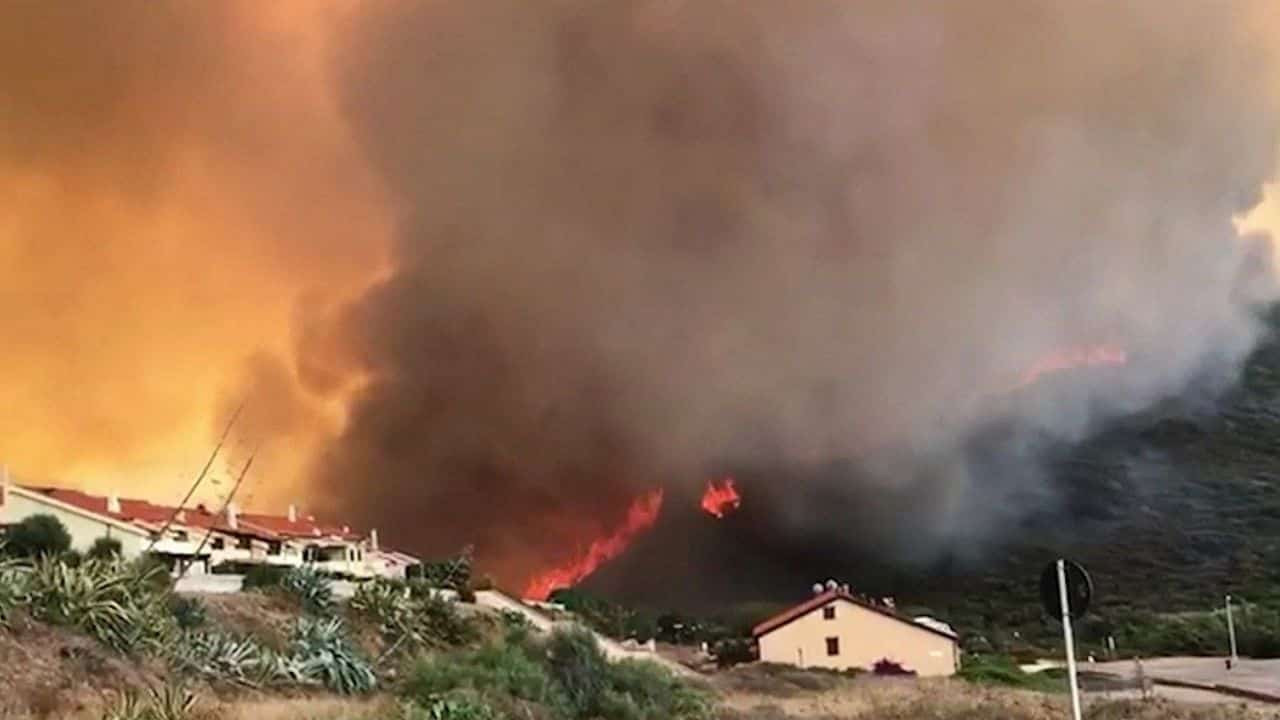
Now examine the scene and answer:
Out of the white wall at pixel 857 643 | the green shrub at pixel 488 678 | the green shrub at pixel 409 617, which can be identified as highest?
the white wall at pixel 857 643

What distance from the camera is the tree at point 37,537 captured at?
3322 cm

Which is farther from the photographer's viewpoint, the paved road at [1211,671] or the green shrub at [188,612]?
the paved road at [1211,671]

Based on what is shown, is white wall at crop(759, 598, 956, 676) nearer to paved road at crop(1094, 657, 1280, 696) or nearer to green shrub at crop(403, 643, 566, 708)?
paved road at crop(1094, 657, 1280, 696)

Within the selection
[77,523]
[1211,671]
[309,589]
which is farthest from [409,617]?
[1211,671]

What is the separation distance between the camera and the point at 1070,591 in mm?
10461

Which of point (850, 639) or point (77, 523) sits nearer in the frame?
point (77, 523)

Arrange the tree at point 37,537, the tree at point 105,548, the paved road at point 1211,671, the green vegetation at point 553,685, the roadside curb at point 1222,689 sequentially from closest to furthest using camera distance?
the green vegetation at point 553,685 → the roadside curb at point 1222,689 → the tree at point 105,548 → the tree at point 37,537 → the paved road at point 1211,671

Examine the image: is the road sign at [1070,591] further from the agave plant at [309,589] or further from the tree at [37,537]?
the tree at [37,537]

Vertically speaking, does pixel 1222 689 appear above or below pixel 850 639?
below

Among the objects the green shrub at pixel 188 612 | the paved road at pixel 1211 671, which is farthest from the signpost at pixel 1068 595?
the paved road at pixel 1211 671

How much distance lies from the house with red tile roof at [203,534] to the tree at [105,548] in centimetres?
40

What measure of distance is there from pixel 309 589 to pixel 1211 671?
2797 centimetres

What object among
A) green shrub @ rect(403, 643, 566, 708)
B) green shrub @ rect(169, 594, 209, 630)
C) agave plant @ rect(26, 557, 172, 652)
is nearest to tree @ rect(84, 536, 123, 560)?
green shrub @ rect(169, 594, 209, 630)

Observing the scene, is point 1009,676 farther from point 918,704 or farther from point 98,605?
point 98,605
